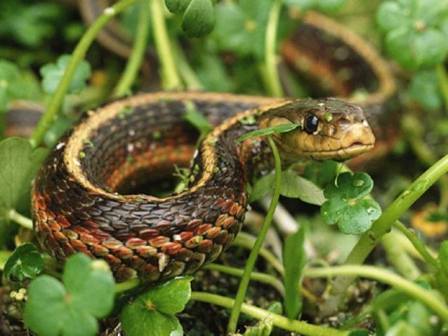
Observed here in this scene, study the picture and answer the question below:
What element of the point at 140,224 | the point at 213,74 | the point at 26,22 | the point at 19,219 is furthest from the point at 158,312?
the point at 26,22

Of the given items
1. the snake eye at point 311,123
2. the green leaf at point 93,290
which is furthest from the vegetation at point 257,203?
the snake eye at point 311,123

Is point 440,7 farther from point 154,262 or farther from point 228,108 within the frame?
point 154,262

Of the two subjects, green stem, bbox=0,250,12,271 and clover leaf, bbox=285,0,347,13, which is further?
clover leaf, bbox=285,0,347,13

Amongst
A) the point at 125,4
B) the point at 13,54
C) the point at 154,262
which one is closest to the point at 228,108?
the point at 125,4

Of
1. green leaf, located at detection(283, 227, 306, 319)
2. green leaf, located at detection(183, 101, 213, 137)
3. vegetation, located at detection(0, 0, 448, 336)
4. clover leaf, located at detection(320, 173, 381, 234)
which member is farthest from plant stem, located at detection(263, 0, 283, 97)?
green leaf, located at detection(283, 227, 306, 319)

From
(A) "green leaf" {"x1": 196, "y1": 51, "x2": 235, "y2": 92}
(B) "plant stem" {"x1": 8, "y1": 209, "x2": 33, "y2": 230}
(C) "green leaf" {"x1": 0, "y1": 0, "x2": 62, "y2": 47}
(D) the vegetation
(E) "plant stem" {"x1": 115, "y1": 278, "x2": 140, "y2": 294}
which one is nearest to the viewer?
(D) the vegetation

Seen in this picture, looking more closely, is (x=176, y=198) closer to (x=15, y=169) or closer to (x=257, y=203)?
(x=15, y=169)

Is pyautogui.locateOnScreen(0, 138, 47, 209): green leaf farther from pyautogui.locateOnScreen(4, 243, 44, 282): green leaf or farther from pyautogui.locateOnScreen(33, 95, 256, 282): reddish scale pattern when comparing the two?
pyautogui.locateOnScreen(4, 243, 44, 282): green leaf
